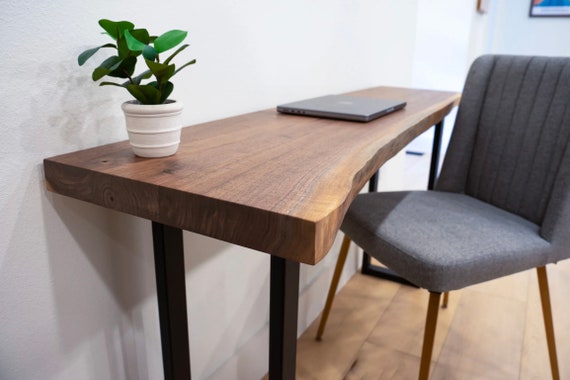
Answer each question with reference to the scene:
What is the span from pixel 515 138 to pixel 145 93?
102 centimetres

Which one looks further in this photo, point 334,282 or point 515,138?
point 334,282

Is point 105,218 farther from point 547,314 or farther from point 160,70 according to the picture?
point 547,314

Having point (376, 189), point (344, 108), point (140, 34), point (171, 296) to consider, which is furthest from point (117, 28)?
point (376, 189)

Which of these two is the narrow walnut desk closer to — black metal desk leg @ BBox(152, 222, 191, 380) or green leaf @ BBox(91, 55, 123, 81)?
black metal desk leg @ BBox(152, 222, 191, 380)

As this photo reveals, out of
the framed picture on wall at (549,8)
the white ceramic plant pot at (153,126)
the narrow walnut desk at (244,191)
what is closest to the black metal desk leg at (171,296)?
the narrow walnut desk at (244,191)

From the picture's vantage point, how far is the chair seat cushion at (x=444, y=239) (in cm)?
97

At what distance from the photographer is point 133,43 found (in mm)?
591

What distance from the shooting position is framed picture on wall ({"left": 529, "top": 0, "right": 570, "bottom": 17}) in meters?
4.40

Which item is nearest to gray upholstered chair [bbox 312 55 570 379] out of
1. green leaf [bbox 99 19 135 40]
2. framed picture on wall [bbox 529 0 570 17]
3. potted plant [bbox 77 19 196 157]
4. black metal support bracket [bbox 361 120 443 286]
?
black metal support bracket [bbox 361 120 443 286]

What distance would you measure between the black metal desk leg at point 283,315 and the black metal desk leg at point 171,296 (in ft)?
0.59

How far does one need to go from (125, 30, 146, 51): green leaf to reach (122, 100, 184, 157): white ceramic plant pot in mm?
80

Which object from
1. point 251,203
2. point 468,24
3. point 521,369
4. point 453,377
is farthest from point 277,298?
point 468,24

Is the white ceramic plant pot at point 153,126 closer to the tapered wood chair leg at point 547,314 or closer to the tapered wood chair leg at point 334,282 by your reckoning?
the tapered wood chair leg at point 334,282

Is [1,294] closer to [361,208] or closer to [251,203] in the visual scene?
[251,203]
